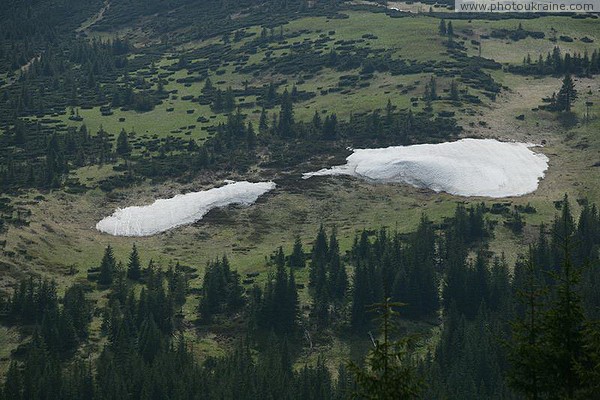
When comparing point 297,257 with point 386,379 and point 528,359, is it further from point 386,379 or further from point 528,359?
point 386,379

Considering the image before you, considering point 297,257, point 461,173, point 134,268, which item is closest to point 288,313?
point 297,257

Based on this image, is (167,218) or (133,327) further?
(167,218)

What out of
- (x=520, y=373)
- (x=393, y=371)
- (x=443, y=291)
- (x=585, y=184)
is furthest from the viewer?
(x=585, y=184)

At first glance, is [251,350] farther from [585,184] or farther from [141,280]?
[585,184]

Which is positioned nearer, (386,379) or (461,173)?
(386,379)

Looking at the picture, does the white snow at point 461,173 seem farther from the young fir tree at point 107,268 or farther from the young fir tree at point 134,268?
the young fir tree at point 107,268

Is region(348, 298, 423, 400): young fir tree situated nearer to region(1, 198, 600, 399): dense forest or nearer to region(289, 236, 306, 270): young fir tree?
region(1, 198, 600, 399): dense forest

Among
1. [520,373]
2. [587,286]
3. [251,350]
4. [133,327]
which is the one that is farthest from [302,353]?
[520,373]

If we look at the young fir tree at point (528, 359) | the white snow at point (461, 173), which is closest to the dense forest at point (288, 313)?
the white snow at point (461, 173)
